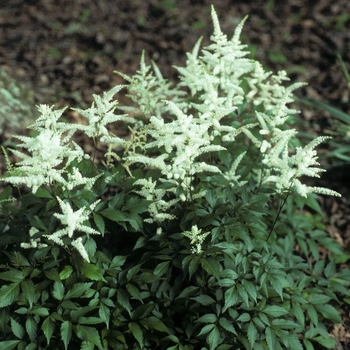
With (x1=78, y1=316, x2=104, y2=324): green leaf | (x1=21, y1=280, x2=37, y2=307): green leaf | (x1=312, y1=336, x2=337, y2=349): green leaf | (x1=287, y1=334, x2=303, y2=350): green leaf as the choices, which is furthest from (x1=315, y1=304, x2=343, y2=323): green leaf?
(x1=21, y1=280, x2=37, y2=307): green leaf

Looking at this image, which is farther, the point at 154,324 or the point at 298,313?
the point at 298,313

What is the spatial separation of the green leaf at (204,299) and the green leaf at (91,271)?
2.08 feet

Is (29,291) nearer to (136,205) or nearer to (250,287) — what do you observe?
(136,205)

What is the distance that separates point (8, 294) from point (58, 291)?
30 cm

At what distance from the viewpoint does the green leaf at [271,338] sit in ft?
10.1

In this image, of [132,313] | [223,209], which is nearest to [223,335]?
[132,313]

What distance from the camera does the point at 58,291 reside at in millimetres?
3059

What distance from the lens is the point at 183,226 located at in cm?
326

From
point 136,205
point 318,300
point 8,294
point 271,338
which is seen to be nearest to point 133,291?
point 136,205

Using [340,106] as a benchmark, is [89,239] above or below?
below

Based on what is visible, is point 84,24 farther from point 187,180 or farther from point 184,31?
point 187,180

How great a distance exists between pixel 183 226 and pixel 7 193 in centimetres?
130

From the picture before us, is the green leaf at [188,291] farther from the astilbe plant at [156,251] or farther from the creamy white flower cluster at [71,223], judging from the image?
the creamy white flower cluster at [71,223]

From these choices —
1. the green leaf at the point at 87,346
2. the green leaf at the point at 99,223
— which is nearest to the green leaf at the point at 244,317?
the green leaf at the point at 87,346
